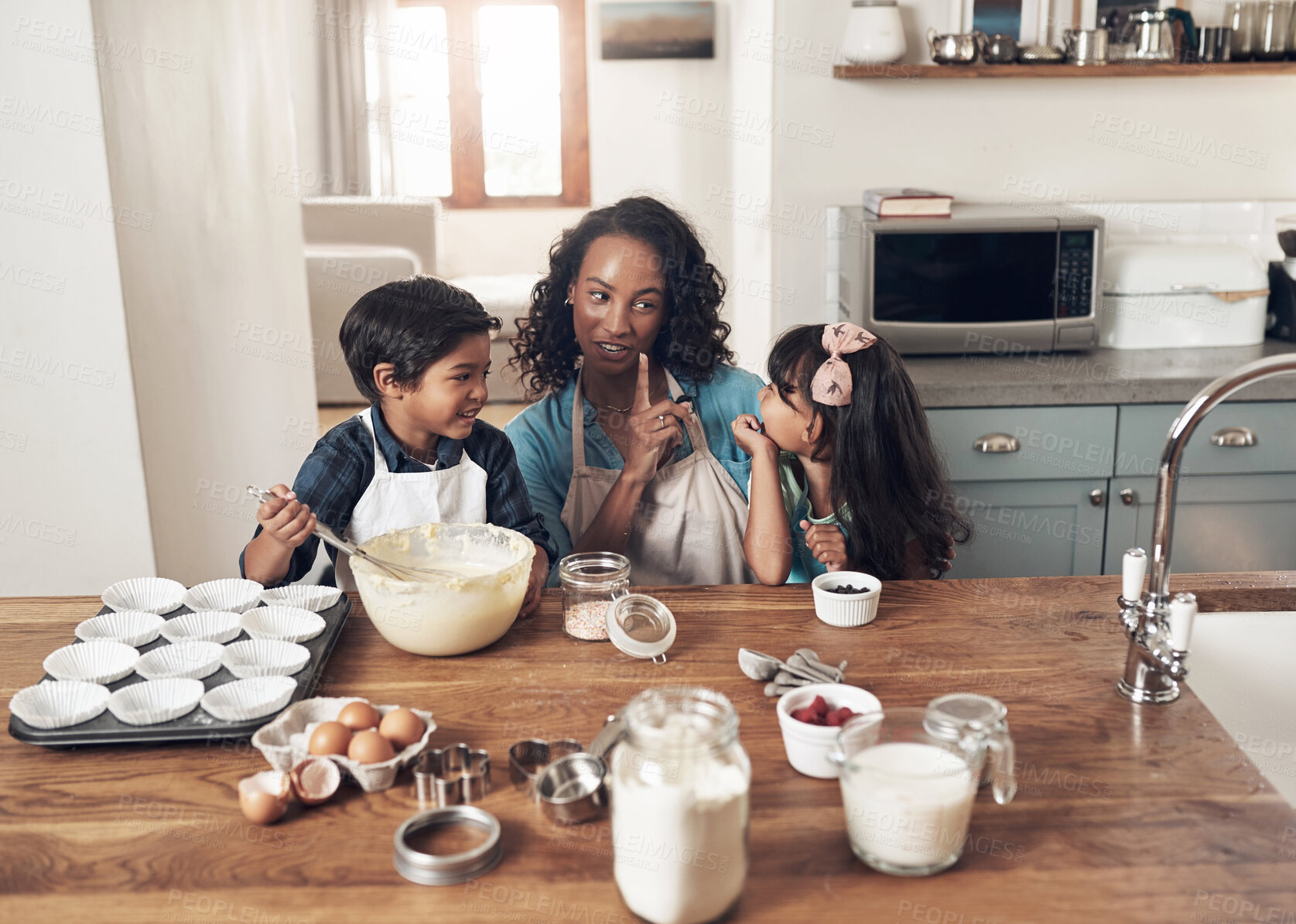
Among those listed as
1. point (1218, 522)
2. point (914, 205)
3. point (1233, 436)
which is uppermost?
point (914, 205)

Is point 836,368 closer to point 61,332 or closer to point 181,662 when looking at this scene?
point 181,662

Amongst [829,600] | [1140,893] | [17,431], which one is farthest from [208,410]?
[1140,893]

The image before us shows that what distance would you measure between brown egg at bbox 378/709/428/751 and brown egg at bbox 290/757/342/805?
0.19 feet

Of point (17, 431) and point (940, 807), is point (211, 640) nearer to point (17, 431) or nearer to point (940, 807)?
point (940, 807)

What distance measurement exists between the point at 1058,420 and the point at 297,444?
1880 mm

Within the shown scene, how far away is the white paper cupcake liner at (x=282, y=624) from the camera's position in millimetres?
1266

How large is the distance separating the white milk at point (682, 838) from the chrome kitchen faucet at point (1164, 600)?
54 cm

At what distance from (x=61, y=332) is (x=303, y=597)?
0.89 m

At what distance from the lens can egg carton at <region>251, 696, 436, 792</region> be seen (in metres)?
1.00

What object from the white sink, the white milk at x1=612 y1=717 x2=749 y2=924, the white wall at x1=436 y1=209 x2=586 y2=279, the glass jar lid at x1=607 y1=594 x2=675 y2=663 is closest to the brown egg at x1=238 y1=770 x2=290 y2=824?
the white milk at x1=612 y1=717 x2=749 y2=924

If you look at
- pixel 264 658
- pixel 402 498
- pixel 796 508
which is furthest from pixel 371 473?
pixel 796 508

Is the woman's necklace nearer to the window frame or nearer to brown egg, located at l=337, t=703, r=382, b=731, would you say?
brown egg, located at l=337, t=703, r=382, b=731

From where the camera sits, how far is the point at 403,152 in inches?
301

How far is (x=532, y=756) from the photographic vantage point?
1045 millimetres
